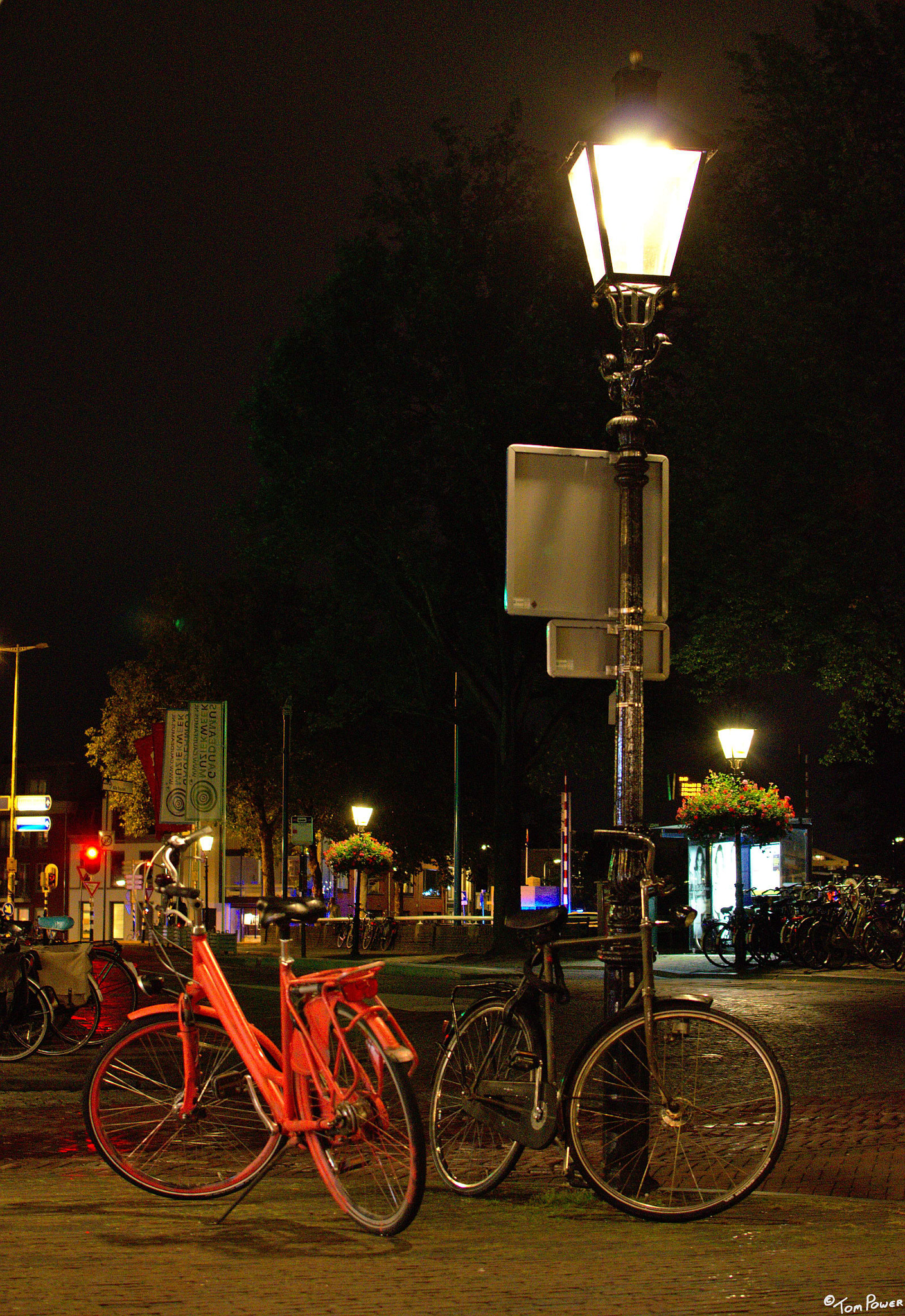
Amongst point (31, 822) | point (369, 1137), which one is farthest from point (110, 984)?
point (31, 822)

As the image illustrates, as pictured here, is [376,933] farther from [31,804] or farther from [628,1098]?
[628,1098]

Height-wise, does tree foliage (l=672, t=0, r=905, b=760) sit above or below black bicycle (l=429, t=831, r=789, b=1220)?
above

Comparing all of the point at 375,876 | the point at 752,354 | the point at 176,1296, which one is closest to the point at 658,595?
the point at 176,1296

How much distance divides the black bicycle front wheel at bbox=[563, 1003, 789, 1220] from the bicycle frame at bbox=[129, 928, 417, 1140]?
0.80 metres

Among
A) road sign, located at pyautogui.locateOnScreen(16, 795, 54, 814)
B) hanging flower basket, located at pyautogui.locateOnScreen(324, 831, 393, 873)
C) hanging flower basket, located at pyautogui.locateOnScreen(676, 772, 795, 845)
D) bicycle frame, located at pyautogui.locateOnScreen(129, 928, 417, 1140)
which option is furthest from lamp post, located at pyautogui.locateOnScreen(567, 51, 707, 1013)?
hanging flower basket, located at pyautogui.locateOnScreen(324, 831, 393, 873)

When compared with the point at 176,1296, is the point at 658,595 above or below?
above

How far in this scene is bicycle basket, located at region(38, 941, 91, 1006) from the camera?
1108 centimetres

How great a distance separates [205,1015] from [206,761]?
30.9m

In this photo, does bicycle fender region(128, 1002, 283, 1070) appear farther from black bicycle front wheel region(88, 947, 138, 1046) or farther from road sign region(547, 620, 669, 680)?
black bicycle front wheel region(88, 947, 138, 1046)

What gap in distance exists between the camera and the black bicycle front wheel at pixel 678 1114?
5.10 metres

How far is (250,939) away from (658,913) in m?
33.4

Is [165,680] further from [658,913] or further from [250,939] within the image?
[658,913]

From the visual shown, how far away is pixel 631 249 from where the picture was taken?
20.2 ft

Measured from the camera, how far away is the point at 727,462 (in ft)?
74.9
